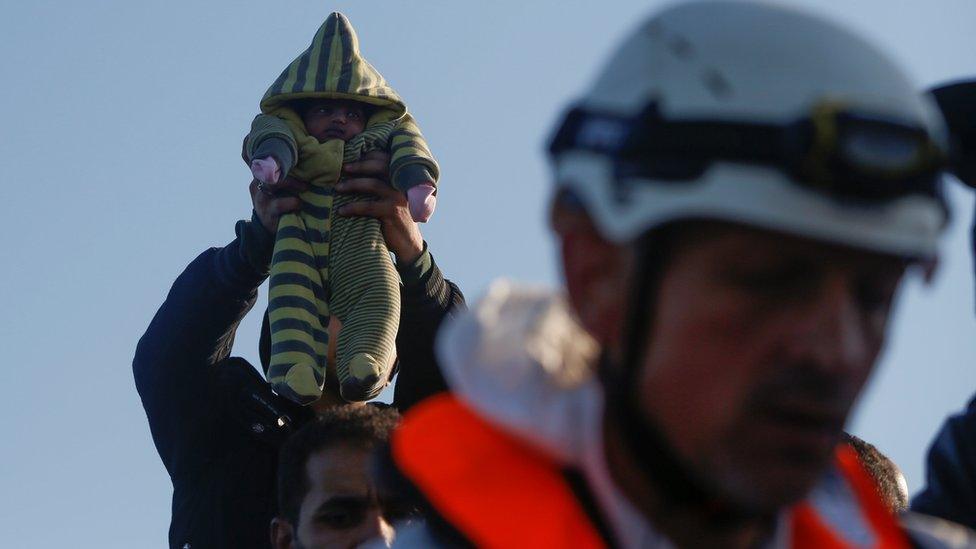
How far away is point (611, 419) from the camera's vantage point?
2219mm

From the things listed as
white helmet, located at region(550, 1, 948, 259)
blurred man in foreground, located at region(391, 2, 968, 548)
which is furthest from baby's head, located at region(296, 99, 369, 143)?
white helmet, located at region(550, 1, 948, 259)

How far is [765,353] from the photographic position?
79.3 inches

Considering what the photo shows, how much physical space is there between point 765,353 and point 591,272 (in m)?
0.31

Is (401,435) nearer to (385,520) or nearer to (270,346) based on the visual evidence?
(385,520)

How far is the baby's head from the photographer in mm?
7285

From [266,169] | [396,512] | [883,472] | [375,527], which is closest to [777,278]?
[375,527]

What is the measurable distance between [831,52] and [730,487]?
550 mm

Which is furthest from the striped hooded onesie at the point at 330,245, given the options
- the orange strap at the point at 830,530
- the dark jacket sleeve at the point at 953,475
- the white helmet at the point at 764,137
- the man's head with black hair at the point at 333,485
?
the white helmet at the point at 764,137

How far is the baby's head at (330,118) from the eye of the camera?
729 centimetres

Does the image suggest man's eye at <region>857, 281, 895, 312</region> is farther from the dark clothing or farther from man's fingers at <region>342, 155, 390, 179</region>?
man's fingers at <region>342, 155, 390, 179</region>

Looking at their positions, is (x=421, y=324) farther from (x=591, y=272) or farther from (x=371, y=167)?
(x=591, y=272)

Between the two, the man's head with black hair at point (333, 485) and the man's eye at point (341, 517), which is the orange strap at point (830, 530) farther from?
the man's eye at point (341, 517)

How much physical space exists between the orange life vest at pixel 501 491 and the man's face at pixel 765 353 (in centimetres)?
20

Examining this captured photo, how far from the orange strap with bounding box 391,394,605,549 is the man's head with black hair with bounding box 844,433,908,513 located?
350 centimetres
